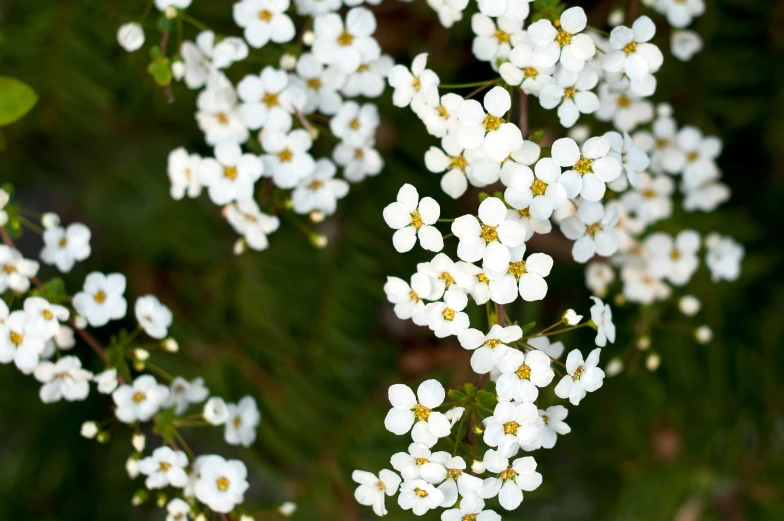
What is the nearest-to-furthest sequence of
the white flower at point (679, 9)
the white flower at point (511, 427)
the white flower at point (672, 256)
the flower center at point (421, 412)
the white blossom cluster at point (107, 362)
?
the white flower at point (511, 427)
the flower center at point (421, 412)
the white blossom cluster at point (107, 362)
the white flower at point (679, 9)
the white flower at point (672, 256)

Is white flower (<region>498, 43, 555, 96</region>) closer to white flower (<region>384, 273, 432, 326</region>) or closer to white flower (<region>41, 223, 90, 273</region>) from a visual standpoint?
white flower (<region>384, 273, 432, 326</region>)

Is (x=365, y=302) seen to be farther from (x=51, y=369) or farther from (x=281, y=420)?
(x=51, y=369)

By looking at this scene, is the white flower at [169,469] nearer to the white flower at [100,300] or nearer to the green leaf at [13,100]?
the white flower at [100,300]

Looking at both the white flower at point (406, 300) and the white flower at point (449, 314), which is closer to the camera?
the white flower at point (449, 314)

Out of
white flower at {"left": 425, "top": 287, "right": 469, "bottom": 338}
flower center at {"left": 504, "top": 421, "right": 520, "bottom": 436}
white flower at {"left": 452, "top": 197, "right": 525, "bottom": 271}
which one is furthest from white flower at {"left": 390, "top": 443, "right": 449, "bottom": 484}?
white flower at {"left": 452, "top": 197, "right": 525, "bottom": 271}

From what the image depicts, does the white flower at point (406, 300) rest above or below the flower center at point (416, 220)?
below

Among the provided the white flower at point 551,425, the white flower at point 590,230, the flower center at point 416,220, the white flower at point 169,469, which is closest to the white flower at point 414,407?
the white flower at point 551,425
